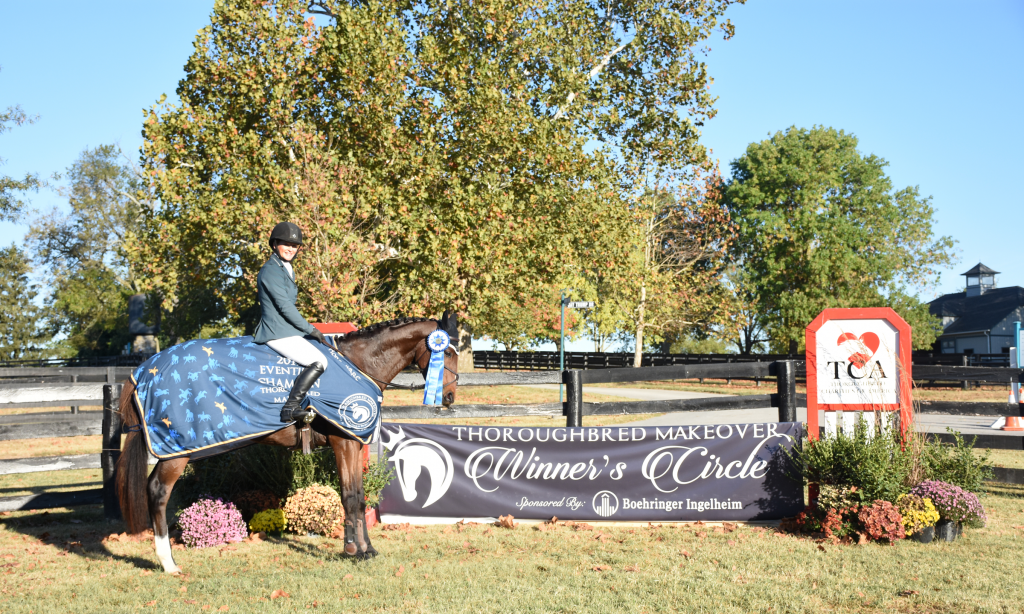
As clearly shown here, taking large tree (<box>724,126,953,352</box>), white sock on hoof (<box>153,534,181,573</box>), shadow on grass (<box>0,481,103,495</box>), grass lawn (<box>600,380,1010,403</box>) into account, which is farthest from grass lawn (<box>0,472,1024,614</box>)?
large tree (<box>724,126,953,352</box>)

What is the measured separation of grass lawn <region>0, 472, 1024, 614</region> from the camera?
5141 mm

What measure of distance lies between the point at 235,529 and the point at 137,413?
1.61m

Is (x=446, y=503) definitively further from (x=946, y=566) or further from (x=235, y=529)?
(x=946, y=566)

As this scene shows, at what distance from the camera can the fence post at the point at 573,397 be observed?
828cm

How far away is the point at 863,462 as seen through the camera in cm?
683

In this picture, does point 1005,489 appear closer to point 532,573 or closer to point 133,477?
Answer: point 532,573

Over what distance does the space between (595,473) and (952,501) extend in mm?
3365

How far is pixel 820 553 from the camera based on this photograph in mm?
6387

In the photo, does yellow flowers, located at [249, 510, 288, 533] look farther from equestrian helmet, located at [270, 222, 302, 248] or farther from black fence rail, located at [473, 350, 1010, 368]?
black fence rail, located at [473, 350, 1010, 368]

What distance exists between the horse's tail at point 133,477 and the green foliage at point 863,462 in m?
6.29

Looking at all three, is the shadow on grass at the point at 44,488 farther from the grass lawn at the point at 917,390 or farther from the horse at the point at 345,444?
the grass lawn at the point at 917,390

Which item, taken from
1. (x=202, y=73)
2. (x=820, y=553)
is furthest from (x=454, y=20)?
(x=820, y=553)

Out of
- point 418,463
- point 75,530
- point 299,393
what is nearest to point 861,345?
point 418,463

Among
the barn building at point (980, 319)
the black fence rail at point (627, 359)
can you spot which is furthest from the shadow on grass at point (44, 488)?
the barn building at point (980, 319)
